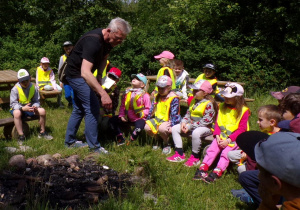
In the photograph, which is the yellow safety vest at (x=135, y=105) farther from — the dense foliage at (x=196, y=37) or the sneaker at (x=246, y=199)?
the dense foliage at (x=196, y=37)

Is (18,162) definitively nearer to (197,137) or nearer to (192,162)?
(192,162)

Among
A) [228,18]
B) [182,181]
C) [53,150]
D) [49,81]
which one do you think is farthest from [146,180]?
[228,18]

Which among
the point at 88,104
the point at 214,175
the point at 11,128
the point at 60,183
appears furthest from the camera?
the point at 11,128

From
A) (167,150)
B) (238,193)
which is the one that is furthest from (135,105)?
(238,193)

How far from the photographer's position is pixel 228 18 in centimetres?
1234

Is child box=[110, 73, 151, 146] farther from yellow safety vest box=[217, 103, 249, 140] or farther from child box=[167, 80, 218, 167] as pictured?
yellow safety vest box=[217, 103, 249, 140]

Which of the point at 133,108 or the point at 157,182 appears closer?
the point at 157,182

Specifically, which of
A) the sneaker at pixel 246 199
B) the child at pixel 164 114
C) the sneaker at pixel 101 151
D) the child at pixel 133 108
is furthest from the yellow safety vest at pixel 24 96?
the sneaker at pixel 246 199

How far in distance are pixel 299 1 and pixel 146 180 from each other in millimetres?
9194

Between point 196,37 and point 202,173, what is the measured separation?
8623 mm

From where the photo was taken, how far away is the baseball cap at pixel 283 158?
1694 mm

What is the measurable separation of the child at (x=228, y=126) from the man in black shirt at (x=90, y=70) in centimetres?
160

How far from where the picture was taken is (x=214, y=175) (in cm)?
444

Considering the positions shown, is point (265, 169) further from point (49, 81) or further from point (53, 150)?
point (49, 81)
